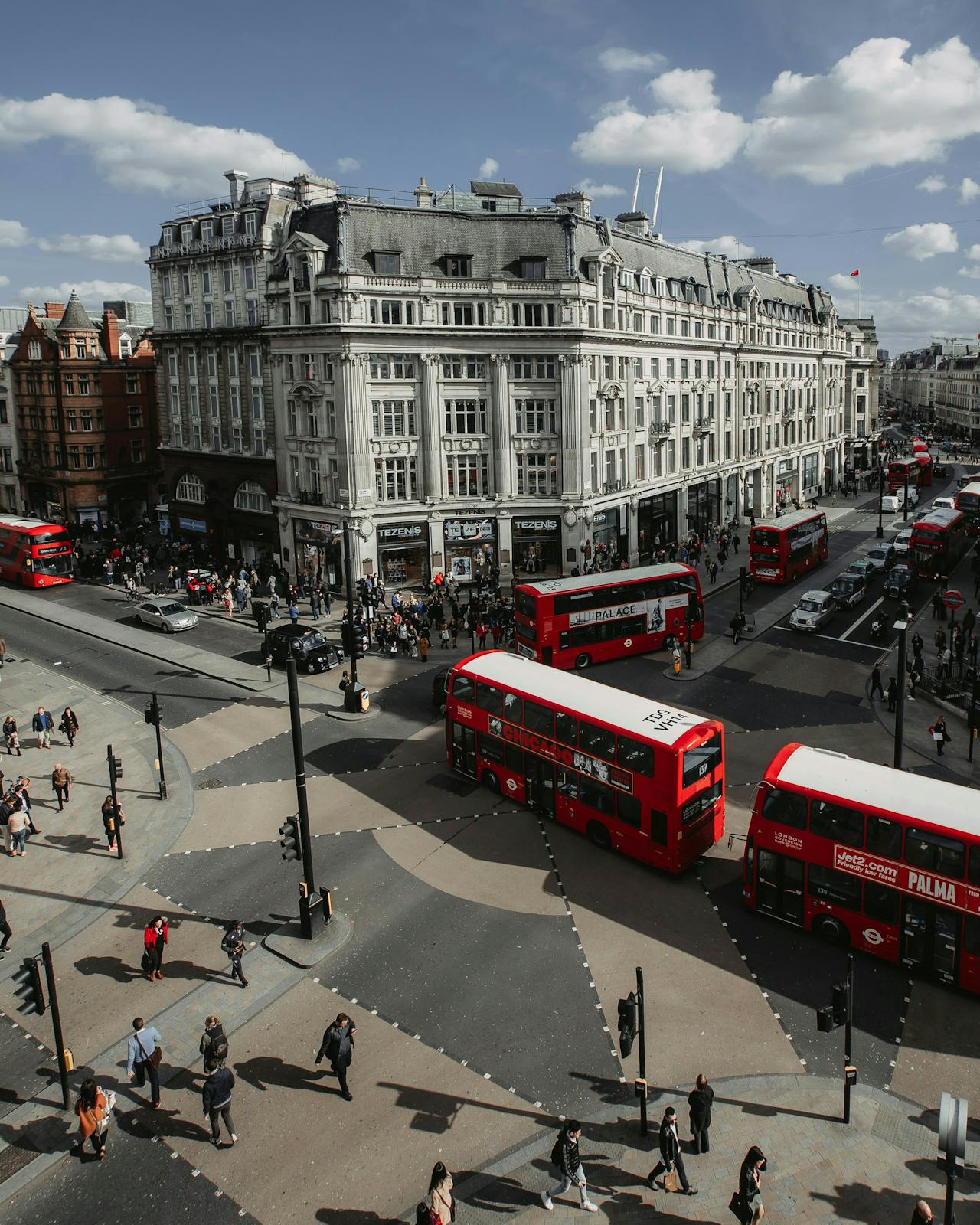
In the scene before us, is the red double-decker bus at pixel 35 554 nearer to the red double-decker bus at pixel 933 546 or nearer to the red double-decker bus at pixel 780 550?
the red double-decker bus at pixel 780 550

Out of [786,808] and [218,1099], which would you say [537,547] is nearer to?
[786,808]

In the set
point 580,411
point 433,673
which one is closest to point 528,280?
point 580,411

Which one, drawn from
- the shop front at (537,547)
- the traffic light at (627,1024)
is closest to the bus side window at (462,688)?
the traffic light at (627,1024)

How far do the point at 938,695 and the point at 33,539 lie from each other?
1938 inches

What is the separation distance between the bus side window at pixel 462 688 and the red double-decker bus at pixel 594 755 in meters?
0.04

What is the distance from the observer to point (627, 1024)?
49.1ft

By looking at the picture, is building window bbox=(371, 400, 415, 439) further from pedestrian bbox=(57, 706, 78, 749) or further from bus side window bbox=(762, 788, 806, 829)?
bus side window bbox=(762, 788, 806, 829)

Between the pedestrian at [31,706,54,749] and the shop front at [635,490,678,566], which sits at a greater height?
the shop front at [635,490,678,566]

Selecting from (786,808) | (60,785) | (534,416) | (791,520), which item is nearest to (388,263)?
(534,416)

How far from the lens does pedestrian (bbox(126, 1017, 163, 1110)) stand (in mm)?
15414

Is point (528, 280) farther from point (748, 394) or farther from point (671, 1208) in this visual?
point (671, 1208)

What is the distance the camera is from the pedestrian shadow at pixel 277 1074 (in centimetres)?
1606

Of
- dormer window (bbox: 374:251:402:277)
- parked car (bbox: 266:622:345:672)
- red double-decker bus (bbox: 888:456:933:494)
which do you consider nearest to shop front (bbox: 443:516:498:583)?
dormer window (bbox: 374:251:402:277)

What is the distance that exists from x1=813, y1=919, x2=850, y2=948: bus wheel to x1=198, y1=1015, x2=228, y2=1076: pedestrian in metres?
12.4
